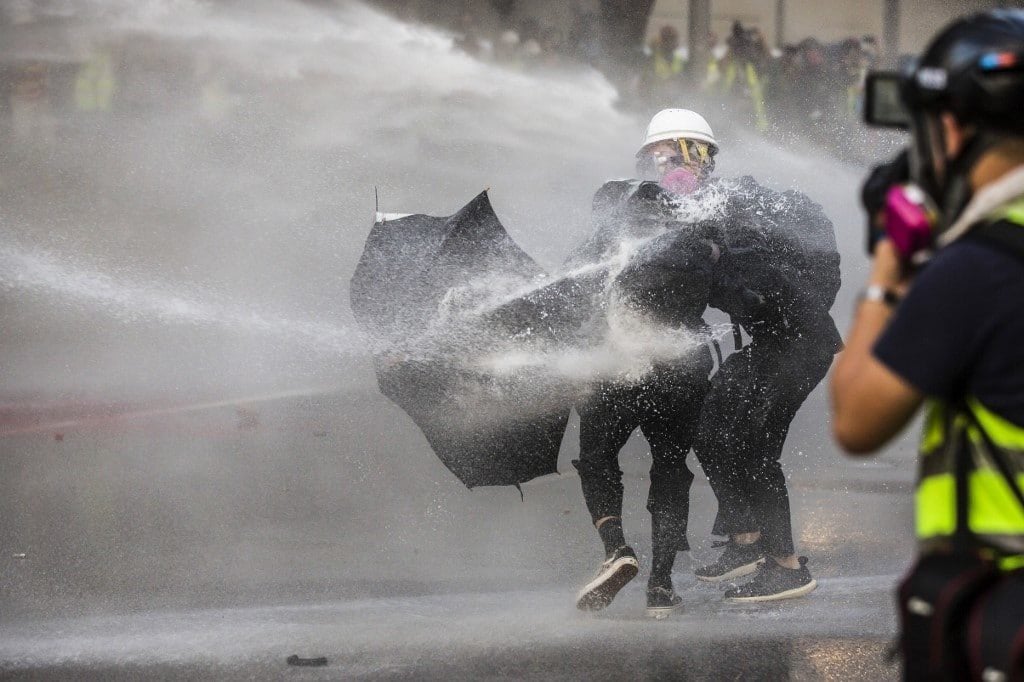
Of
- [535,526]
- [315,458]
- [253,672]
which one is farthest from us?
[315,458]

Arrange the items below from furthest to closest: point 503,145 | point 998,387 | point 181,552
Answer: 1. point 503,145
2. point 181,552
3. point 998,387

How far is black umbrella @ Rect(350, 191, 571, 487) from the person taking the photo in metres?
4.46

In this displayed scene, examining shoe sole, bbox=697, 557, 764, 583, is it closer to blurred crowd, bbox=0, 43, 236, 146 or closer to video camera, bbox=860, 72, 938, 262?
video camera, bbox=860, 72, 938, 262

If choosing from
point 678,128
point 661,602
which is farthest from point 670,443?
point 678,128

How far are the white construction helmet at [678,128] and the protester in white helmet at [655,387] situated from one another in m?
0.40

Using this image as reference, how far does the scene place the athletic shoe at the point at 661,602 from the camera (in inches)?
170

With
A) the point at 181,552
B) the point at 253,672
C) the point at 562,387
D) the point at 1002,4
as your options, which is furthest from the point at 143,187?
the point at 1002,4

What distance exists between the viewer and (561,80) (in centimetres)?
1326

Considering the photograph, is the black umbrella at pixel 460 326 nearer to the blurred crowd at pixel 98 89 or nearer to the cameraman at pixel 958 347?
the cameraman at pixel 958 347

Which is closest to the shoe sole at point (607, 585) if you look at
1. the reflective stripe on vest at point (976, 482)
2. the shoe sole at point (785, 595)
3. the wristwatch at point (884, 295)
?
the shoe sole at point (785, 595)

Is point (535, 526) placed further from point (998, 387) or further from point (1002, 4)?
point (1002, 4)

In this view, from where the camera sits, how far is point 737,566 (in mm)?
4836

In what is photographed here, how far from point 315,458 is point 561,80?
749cm

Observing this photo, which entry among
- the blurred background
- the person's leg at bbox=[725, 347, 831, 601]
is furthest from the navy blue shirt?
the person's leg at bbox=[725, 347, 831, 601]
